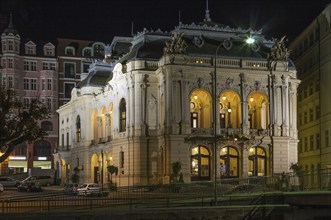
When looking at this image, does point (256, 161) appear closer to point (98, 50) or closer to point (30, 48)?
point (30, 48)

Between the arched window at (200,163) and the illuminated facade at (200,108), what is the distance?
0.12 metres

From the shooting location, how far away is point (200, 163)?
82.8 meters

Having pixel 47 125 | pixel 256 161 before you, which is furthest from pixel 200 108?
pixel 47 125

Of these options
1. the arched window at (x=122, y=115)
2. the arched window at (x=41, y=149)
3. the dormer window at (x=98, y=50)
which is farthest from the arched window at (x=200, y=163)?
the dormer window at (x=98, y=50)

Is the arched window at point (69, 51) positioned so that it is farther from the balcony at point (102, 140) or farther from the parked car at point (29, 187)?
the parked car at point (29, 187)

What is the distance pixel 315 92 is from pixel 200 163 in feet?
79.8

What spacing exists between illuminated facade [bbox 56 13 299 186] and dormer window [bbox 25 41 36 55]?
4565 cm

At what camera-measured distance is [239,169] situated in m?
84.1

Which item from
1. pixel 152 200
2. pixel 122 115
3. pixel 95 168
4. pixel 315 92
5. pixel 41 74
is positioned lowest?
pixel 152 200

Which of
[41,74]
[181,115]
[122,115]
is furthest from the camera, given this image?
[41,74]

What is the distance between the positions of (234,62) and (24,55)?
197 feet

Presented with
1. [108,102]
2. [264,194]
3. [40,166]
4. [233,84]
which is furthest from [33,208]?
[40,166]

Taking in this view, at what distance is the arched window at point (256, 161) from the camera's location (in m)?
85.0

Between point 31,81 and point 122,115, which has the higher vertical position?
point 31,81
